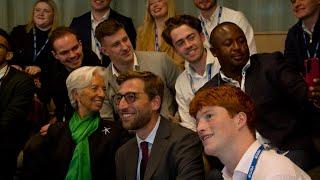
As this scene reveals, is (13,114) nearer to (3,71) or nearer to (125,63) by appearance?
(3,71)

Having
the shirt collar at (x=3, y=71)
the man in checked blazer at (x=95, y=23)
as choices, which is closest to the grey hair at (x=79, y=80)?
the shirt collar at (x=3, y=71)

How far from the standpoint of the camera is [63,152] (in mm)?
3449

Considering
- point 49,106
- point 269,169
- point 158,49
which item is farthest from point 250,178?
point 49,106

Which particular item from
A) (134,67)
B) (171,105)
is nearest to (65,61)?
(134,67)

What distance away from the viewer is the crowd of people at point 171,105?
228 centimetres

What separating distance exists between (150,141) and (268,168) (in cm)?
109

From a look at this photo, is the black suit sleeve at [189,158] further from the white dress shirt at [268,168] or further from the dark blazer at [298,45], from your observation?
the dark blazer at [298,45]

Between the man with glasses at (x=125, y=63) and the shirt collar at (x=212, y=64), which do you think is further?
the man with glasses at (x=125, y=63)

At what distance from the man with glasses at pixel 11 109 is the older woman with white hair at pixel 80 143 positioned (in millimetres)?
522

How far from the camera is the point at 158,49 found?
446 cm

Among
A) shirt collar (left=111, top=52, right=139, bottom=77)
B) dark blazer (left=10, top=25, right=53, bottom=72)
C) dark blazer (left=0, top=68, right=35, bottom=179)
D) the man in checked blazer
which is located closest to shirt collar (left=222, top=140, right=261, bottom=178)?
shirt collar (left=111, top=52, right=139, bottom=77)

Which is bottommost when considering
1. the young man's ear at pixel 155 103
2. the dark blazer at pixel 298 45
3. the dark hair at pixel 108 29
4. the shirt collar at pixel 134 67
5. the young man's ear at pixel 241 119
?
the young man's ear at pixel 155 103

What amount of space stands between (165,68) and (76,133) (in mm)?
774

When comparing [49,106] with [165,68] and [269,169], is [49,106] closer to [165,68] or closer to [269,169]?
[165,68]
